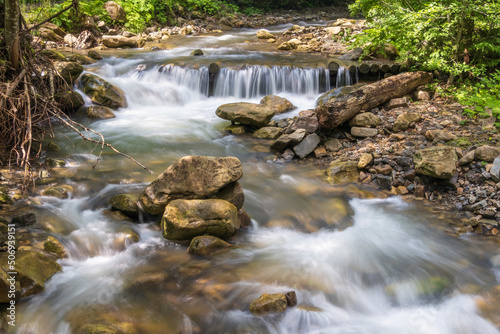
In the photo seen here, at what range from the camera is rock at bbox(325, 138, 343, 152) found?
7.05 meters

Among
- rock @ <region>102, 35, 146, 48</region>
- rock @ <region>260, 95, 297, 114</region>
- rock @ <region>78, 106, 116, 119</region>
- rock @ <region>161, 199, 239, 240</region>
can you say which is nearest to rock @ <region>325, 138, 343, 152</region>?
rock @ <region>260, 95, 297, 114</region>

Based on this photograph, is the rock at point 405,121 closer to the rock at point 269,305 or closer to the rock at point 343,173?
the rock at point 343,173

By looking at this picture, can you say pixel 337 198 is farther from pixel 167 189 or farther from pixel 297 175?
pixel 167 189

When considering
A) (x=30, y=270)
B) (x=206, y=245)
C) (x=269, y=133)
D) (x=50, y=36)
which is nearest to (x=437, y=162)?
(x=269, y=133)

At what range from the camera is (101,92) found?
935 centimetres

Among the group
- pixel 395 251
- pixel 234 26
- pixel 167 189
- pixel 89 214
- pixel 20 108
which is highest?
pixel 234 26

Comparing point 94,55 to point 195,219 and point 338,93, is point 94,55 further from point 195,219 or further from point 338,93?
point 195,219

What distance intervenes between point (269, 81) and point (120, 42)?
7110mm

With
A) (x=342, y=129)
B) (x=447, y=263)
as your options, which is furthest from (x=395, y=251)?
(x=342, y=129)

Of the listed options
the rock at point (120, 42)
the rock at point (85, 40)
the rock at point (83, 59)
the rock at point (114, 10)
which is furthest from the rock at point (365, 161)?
the rock at point (114, 10)

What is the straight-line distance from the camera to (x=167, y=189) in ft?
14.7

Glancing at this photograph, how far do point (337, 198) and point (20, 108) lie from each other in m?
4.62

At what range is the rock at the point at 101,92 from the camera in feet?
30.6

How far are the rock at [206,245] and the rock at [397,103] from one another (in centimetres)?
524
